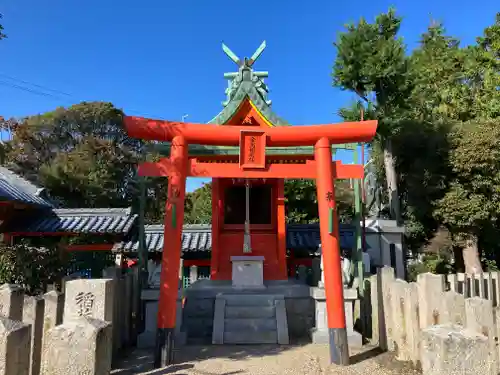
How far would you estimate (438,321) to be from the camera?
4.86m

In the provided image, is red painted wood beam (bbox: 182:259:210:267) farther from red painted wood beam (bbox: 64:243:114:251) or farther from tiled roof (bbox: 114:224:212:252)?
red painted wood beam (bbox: 64:243:114:251)

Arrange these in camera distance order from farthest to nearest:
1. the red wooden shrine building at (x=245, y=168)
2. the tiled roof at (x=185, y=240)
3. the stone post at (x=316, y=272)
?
the tiled roof at (x=185, y=240), the stone post at (x=316, y=272), the red wooden shrine building at (x=245, y=168)

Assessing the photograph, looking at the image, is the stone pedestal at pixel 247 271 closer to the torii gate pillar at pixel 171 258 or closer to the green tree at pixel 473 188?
the torii gate pillar at pixel 171 258

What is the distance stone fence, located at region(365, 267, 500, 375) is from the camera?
2016 mm

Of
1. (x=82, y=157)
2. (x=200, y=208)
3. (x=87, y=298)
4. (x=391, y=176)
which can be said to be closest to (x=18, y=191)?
(x=87, y=298)

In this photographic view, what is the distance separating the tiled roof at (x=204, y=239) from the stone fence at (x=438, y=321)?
4806 mm

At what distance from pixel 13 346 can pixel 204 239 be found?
1183 cm

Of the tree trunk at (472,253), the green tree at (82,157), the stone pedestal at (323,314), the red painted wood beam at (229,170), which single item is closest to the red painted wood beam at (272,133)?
the red painted wood beam at (229,170)

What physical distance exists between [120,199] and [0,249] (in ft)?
65.7

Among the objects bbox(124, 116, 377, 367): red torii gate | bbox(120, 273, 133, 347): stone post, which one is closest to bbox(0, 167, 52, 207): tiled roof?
bbox(120, 273, 133, 347): stone post

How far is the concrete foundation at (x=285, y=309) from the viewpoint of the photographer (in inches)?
297

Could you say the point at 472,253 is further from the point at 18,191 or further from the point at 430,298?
the point at 18,191

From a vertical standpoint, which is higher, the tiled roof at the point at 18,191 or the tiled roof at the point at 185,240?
the tiled roof at the point at 18,191

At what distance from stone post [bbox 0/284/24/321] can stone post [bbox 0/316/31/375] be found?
7.63 ft
